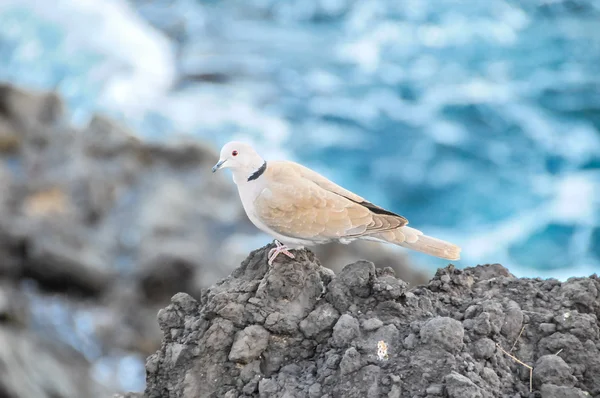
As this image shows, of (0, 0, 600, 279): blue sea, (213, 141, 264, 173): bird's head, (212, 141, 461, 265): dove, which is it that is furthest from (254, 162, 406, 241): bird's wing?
(0, 0, 600, 279): blue sea

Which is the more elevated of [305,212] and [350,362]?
[305,212]

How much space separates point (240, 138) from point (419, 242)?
37.8ft

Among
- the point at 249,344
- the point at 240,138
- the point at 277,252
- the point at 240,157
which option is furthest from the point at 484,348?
the point at 240,138

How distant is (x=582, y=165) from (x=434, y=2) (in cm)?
732

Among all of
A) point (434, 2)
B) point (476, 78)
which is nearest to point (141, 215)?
point (476, 78)

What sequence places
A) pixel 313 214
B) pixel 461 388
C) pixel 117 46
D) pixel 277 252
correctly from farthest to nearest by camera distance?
pixel 117 46
pixel 313 214
pixel 277 252
pixel 461 388

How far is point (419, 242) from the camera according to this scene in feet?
14.1

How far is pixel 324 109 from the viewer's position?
1641 cm

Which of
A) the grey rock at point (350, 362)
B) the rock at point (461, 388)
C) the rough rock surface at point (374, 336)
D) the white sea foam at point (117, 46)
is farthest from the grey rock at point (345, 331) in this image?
the white sea foam at point (117, 46)

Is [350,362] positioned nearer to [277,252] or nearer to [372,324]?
[372,324]

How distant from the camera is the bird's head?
433 centimetres

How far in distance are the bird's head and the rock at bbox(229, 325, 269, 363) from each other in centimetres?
119

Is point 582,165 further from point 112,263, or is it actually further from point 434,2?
point 112,263

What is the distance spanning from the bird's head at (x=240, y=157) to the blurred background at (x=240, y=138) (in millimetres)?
4599
